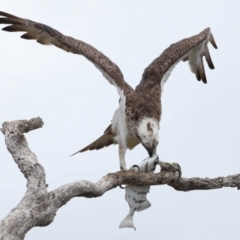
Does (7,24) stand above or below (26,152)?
above

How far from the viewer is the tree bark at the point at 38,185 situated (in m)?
8.44

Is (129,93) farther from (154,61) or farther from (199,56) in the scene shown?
(199,56)

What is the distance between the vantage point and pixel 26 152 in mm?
9648

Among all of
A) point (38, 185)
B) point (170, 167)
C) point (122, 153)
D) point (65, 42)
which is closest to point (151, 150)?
point (170, 167)

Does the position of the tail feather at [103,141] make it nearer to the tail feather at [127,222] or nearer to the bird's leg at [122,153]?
the bird's leg at [122,153]

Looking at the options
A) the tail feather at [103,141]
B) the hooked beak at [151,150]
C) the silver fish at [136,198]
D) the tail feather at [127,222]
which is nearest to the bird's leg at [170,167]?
the hooked beak at [151,150]

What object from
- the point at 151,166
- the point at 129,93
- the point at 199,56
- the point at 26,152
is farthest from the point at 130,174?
the point at 199,56

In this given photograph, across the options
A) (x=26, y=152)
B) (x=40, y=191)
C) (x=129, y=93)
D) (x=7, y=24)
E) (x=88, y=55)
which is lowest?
(x=40, y=191)

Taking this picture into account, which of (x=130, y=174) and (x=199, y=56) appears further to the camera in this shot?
(x=199, y=56)

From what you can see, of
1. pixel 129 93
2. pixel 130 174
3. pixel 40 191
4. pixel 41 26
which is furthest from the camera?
pixel 41 26

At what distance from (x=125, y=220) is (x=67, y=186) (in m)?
2.24

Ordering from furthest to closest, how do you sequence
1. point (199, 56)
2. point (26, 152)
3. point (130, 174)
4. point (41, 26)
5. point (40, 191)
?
point (199, 56)
point (41, 26)
point (130, 174)
point (26, 152)
point (40, 191)

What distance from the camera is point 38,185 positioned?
900 cm

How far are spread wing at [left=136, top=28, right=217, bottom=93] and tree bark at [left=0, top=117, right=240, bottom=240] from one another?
286 cm
